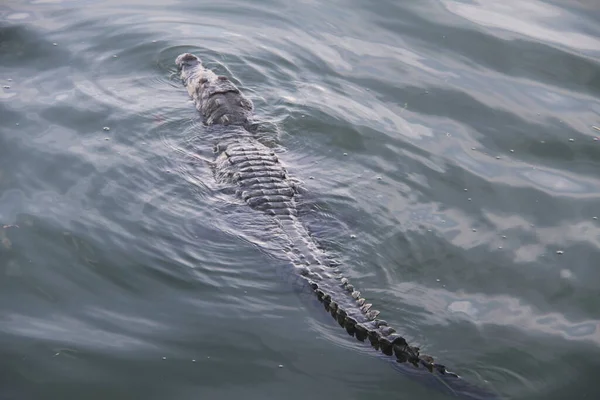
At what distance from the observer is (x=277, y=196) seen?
7664 millimetres

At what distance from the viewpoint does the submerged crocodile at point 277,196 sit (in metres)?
5.64

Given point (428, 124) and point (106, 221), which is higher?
point (428, 124)

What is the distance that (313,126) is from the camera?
9.29 m

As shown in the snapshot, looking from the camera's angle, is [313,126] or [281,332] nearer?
[281,332]

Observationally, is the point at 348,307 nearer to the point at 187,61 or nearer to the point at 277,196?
the point at 277,196

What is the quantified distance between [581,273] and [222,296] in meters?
3.23

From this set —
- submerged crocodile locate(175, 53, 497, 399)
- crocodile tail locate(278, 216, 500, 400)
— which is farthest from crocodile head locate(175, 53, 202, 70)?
crocodile tail locate(278, 216, 500, 400)

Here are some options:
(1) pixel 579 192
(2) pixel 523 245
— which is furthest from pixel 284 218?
(1) pixel 579 192

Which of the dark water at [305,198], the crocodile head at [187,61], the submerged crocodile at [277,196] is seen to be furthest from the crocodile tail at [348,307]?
the crocodile head at [187,61]

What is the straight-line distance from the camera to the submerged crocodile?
564cm

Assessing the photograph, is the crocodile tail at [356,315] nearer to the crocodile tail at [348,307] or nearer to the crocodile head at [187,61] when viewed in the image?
the crocodile tail at [348,307]

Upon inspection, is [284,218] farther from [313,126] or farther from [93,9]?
[93,9]

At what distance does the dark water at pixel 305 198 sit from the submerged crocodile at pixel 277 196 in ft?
0.55

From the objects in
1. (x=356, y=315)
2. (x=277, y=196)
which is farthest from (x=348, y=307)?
(x=277, y=196)
